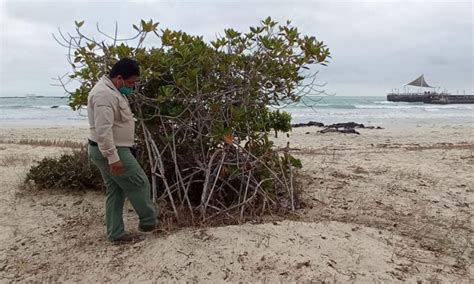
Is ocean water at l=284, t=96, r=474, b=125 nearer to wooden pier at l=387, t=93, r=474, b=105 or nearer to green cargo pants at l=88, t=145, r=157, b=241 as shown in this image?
wooden pier at l=387, t=93, r=474, b=105

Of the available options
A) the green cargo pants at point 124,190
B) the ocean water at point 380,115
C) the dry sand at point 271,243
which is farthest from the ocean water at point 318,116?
the green cargo pants at point 124,190

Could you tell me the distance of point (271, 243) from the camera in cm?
413

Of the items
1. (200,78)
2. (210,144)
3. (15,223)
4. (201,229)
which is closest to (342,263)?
(201,229)

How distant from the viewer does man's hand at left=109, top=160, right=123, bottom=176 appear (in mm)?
3821

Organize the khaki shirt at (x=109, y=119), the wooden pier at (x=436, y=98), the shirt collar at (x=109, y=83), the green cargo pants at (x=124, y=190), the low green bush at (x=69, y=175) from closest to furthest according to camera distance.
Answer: the khaki shirt at (x=109, y=119) < the shirt collar at (x=109, y=83) < the green cargo pants at (x=124, y=190) < the low green bush at (x=69, y=175) < the wooden pier at (x=436, y=98)

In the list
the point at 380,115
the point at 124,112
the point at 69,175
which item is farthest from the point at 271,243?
the point at 380,115

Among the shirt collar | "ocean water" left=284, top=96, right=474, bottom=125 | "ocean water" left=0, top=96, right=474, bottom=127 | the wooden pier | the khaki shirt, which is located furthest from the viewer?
the wooden pier

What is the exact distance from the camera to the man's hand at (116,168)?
150 inches

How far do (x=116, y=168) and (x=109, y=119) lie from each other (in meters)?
0.41

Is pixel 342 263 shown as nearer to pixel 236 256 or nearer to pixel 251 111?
pixel 236 256

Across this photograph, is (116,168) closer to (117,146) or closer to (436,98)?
(117,146)

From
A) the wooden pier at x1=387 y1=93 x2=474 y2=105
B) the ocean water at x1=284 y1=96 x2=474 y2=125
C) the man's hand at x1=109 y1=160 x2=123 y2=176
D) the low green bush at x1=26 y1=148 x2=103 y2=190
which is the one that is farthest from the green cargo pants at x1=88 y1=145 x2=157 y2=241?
the wooden pier at x1=387 y1=93 x2=474 y2=105

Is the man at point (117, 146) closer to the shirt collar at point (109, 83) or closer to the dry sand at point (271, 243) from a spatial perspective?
the shirt collar at point (109, 83)

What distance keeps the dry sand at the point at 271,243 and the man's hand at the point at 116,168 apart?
750mm
